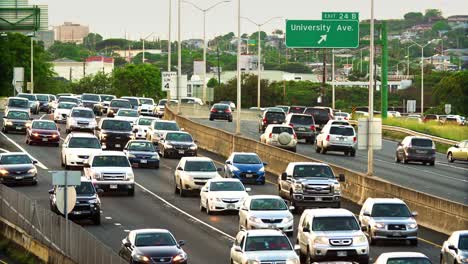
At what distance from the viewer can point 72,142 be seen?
2282 inches

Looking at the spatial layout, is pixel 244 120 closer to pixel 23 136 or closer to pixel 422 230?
pixel 23 136

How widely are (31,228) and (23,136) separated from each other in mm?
35589

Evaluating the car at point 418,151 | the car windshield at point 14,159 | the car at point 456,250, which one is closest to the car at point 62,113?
the car at point 418,151

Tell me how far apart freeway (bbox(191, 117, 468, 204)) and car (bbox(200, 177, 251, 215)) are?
10266 millimetres

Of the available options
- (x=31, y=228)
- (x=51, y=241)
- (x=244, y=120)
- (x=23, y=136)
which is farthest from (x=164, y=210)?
(x=244, y=120)

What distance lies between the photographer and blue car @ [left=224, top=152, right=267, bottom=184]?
179 feet

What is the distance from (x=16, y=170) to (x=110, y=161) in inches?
184

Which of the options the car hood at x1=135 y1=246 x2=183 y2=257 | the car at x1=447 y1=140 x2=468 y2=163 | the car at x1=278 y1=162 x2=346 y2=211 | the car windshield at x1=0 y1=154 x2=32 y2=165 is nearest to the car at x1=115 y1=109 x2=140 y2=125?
the car at x1=447 y1=140 x2=468 y2=163

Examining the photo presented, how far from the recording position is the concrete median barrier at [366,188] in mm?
40094

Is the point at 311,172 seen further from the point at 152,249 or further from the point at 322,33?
the point at 322,33

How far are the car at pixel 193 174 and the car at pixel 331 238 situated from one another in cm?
1660

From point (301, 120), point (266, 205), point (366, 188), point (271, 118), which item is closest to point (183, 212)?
point (366, 188)

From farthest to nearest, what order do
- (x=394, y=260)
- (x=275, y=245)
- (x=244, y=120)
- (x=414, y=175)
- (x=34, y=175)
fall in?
1. (x=244, y=120)
2. (x=414, y=175)
3. (x=34, y=175)
4. (x=275, y=245)
5. (x=394, y=260)

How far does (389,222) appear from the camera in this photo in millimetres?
37438
